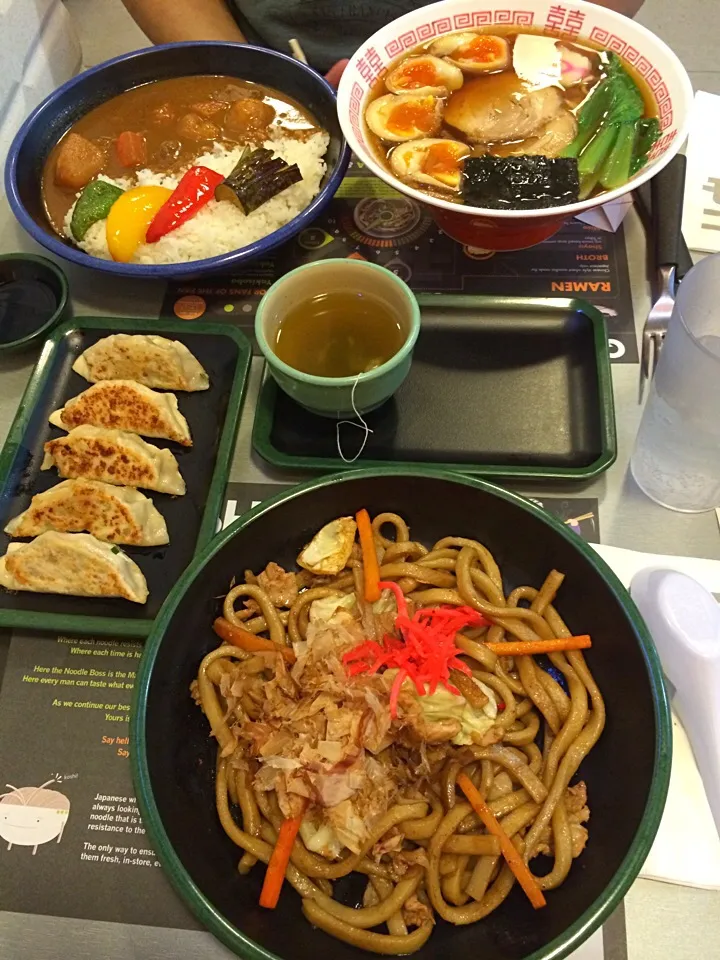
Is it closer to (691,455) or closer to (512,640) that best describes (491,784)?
(512,640)

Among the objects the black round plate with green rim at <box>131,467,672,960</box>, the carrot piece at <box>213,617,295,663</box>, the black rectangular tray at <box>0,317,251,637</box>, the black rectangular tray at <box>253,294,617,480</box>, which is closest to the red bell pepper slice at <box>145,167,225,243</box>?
the black rectangular tray at <box>0,317,251,637</box>

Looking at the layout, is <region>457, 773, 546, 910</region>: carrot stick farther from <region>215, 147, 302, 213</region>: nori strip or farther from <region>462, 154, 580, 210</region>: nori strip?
<region>215, 147, 302, 213</region>: nori strip

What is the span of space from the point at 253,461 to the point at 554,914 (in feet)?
3.46

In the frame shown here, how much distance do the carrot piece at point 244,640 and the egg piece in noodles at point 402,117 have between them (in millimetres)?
1209

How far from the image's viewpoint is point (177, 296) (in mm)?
1789

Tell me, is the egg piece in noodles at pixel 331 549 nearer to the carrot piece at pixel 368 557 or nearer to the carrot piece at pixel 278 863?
the carrot piece at pixel 368 557

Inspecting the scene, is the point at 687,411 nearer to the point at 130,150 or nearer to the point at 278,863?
the point at 278,863

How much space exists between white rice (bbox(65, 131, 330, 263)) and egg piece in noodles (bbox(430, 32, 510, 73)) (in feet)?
1.36

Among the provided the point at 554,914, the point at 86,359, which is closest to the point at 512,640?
the point at 554,914

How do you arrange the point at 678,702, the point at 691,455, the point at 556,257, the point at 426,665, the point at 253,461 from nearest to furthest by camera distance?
the point at 426,665
the point at 678,702
the point at 691,455
the point at 253,461
the point at 556,257

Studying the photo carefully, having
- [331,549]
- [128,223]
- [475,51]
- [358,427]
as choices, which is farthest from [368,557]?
[475,51]

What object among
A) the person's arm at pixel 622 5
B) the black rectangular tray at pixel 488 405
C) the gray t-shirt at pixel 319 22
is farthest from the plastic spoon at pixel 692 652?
the gray t-shirt at pixel 319 22

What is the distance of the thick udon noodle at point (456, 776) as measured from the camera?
3.27 ft

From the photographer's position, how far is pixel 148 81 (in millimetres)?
2059
